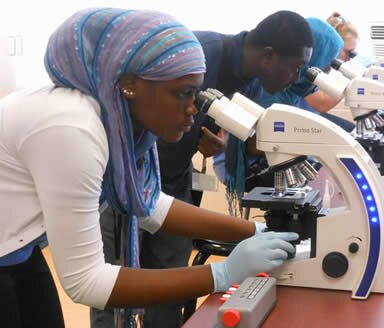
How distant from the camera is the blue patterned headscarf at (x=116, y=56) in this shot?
1.20 metres

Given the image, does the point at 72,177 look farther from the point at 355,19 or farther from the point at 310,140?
the point at 355,19

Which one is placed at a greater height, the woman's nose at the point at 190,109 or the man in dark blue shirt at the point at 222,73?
the woman's nose at the point at 190,109

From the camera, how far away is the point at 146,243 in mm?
2078

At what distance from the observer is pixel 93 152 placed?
114 cm

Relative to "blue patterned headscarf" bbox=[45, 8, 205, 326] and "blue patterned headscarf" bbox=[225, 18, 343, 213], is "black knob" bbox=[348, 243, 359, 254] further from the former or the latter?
"blue patterned headscarf" bbox=[225, 18, 343, 213]

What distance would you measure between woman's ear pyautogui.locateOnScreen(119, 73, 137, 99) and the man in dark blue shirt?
2.61ft

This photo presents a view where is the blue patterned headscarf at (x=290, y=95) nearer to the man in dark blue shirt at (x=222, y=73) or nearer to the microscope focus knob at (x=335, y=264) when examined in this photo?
the man in dark blue shirt at (x=222, y=73)

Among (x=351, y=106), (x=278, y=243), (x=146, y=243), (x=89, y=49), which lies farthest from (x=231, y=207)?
(x=89, y=49)

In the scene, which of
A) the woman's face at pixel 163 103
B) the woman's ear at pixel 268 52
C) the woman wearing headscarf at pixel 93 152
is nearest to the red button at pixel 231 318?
the woman wearing headscarf at pixel 93 152

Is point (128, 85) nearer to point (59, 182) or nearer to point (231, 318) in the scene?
point (59, 182)

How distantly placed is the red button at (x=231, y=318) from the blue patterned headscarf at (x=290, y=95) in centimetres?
129

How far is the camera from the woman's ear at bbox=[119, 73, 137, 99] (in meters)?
1.23

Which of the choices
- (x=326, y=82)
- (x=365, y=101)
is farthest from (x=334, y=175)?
(x=365, y=101)

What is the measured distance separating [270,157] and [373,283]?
0.31 meters
